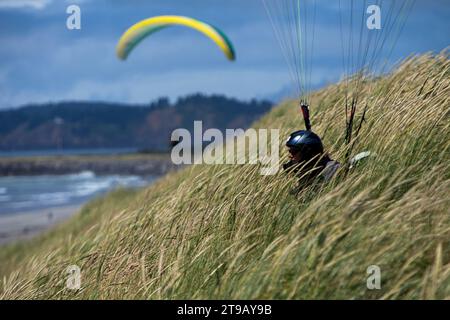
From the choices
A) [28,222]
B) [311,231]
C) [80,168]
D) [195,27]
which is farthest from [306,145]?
[80,168]

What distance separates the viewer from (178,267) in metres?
4.68

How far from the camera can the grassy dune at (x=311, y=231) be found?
3.93 meters

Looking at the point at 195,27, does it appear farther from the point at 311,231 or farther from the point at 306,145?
the point at 311,231

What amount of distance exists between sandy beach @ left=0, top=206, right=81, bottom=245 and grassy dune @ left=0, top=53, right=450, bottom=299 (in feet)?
95.9

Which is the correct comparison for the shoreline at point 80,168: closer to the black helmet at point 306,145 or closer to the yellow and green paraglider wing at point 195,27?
the yellow and green paraglider wing at point 195,27

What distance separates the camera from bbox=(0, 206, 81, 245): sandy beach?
3653 cm

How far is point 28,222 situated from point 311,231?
40.9 meters

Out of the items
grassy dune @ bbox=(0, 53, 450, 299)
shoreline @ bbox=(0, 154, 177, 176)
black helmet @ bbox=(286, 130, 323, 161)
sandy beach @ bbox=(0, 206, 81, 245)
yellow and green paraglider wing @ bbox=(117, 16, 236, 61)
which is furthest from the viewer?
shoreline @ bbox=(0, 154, 177, 176)

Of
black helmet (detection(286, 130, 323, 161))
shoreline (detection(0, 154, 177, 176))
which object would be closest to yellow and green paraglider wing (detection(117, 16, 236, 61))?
black helmet (detection(286, 130, 323, 161))

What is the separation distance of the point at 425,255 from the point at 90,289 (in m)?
2.60

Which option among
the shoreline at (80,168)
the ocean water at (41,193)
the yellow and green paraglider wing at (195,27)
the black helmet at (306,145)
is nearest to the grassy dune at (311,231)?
the black helmet at (306,145)

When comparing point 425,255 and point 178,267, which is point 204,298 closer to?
point 178,267

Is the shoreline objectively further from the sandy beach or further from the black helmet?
the black helmet

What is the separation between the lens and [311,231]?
13.6 ft
